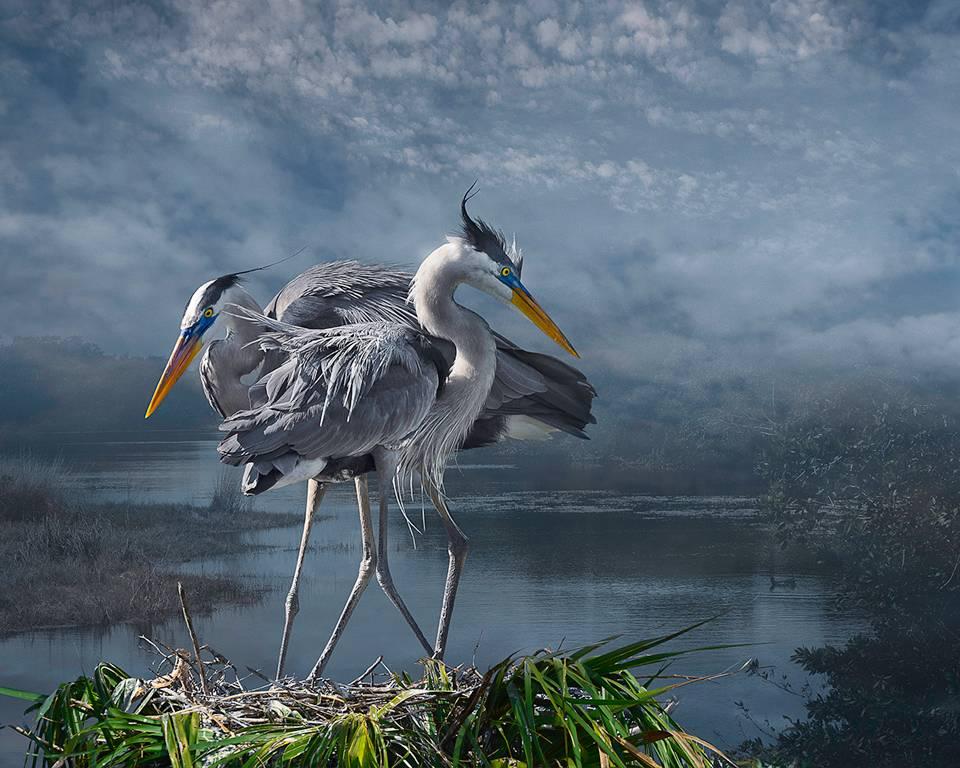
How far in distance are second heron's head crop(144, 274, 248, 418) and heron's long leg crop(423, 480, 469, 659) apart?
831mm

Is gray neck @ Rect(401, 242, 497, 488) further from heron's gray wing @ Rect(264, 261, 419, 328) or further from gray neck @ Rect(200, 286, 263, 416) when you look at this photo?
gray neck @ Rect(200, 286, 263, 416)

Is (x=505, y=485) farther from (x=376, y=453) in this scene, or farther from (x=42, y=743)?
(x=42, y=743)

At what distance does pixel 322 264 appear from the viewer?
11.6 feet

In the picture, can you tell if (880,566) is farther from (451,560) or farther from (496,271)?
(496,271)

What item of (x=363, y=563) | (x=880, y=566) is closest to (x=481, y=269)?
(x=363, y=563)

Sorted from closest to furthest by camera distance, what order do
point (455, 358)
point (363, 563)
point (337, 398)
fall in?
1. point (337, 398)
2. point (455, 358)
3. point (363, 563)

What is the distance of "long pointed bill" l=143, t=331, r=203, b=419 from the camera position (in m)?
3.26

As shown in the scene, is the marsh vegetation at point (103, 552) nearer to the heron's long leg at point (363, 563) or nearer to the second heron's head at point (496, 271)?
the heron's long leg at point (363, 563)

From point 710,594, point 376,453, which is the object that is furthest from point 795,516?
point 376,453

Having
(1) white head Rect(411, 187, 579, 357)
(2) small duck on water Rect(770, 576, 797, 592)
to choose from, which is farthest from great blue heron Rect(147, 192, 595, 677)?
(2) small duck on water Rect(770, 576, 797, 592)

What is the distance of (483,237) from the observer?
3.05 metres

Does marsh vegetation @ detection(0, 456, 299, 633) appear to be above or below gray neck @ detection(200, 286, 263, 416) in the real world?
below

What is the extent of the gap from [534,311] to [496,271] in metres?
0.16

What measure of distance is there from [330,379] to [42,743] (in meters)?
1.24
